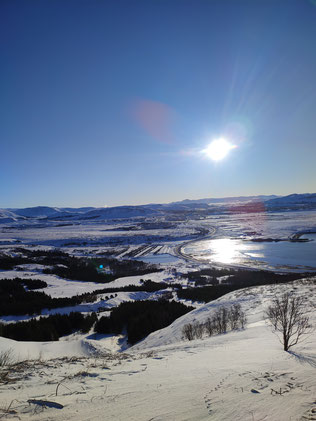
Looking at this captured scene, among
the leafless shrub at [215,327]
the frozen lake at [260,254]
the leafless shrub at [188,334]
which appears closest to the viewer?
the leafless shrub at [188,334]

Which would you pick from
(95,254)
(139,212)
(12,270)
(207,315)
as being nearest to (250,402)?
(207,315)

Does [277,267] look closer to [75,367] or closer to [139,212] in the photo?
[75,367]

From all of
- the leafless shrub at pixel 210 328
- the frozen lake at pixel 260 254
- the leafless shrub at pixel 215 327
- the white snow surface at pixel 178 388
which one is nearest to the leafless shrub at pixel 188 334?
the leafless shrub at pixel 215 327

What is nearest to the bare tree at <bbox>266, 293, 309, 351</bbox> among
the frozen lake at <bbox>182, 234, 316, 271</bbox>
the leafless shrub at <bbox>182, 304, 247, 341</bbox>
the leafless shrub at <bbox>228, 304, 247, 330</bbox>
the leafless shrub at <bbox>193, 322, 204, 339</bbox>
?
the leafless shrub at <bbox>228, 304, 247, 330</bbox>

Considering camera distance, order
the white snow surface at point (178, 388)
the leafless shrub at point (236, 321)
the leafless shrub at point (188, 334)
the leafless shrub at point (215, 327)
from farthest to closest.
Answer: the leafless shrub at point (236, 321) < the leafless shrub at point (215, 327) < the leafless shrub at point (188, 334) < the white snow surface at point (178, 388)

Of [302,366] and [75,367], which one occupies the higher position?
[302,366]

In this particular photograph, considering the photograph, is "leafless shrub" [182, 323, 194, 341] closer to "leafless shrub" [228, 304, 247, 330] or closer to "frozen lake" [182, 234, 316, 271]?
"leafless shrub" [228, 304, 247, 330]

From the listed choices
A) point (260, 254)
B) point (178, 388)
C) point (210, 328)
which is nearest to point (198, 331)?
point (210, 328)

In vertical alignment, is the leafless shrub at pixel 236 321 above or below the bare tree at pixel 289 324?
below

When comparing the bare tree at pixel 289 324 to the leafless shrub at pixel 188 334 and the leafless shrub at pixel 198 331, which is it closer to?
the leafless shrub at pixel 198 331
